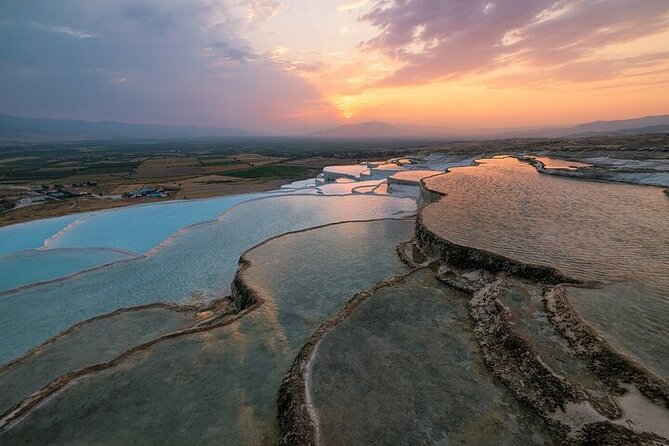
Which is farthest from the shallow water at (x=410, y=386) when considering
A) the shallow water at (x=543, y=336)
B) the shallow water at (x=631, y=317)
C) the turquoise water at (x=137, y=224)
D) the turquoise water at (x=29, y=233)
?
the turquoise water at (x=29, y=233)

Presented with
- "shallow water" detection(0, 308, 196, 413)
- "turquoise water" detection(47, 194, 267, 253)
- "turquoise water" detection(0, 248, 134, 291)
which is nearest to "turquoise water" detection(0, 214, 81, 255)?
"turquoise water" detection(47, 194, 267, 253)

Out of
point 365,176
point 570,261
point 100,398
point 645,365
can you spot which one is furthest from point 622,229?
point 365,176

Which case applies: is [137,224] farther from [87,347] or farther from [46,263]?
[87,347]

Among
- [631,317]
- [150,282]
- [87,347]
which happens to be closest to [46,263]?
[150,282]

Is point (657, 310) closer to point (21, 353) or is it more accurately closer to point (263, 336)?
point (263, 336)

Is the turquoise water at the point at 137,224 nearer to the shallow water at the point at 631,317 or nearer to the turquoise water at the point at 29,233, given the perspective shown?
the turquoise water at the point at 29,233

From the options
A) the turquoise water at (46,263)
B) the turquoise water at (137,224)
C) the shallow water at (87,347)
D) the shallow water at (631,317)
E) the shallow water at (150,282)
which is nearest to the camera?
the shallow water at (631,317)

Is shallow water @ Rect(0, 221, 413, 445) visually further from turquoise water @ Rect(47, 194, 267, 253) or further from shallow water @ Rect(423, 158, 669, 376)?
turquoise water @ Rect(47, 194, 267, 253)
